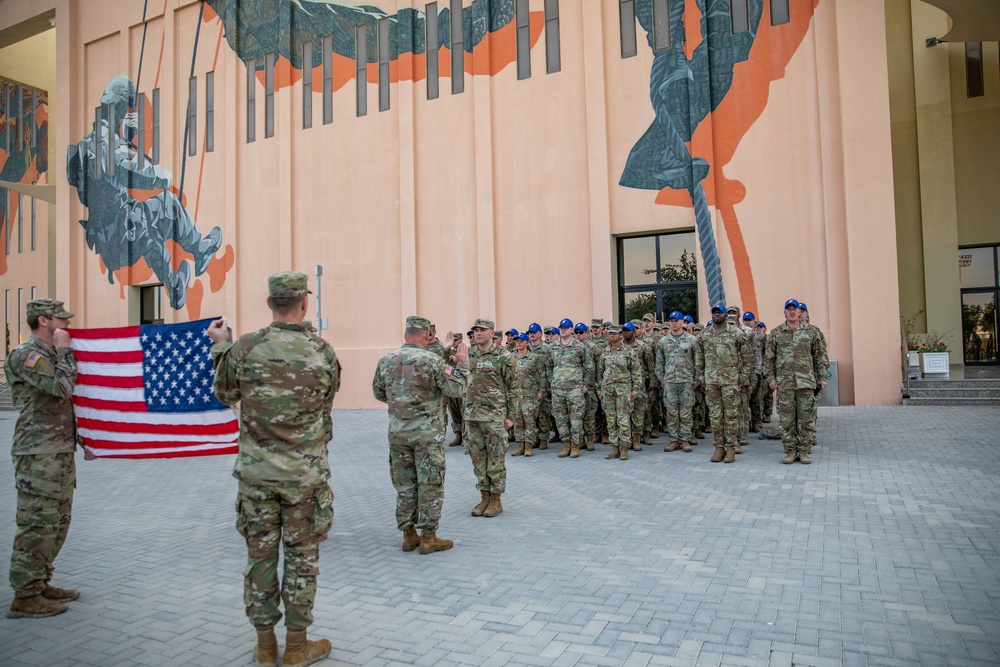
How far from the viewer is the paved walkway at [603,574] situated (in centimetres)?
346

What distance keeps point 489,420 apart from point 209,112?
20.3 m

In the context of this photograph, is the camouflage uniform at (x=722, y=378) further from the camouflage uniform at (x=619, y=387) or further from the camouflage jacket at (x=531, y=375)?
the camouflage jacket at (x=531, y=375)

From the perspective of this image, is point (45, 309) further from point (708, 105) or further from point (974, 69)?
point (974, 69)

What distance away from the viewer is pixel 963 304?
58.0 feet

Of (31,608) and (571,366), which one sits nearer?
(31,608)

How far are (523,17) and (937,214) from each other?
12296 millimetres

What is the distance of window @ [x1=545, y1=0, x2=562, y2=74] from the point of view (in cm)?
1655

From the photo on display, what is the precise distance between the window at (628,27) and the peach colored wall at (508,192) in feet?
0.63

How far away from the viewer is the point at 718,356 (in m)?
8.73

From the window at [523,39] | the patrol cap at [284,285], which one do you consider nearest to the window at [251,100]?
the window at [523,39]

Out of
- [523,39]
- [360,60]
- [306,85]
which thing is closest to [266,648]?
[523,39]

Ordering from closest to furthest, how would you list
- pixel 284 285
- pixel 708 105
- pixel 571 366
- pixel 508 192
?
pixel 284 285 < pixel 571 366 < pixel 708 105 < pixel 508 192

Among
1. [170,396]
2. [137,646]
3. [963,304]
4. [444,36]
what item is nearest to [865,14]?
[963,304]

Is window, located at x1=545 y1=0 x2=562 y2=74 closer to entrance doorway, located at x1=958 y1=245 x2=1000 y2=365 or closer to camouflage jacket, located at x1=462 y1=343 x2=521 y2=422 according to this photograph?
camouflage jacket, located at x1=462 y1=343 x2=521 y2=422
